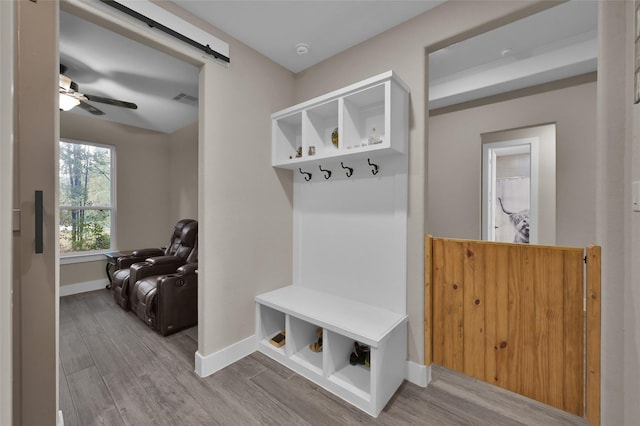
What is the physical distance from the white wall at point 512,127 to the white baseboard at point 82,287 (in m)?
4.85

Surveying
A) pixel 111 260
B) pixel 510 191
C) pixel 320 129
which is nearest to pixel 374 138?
pixel 320 129

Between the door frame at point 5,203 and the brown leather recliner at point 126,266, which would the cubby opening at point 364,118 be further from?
the brown leather recliner at point 126,266

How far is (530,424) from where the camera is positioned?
1.55m

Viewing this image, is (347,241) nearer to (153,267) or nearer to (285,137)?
(285,137)

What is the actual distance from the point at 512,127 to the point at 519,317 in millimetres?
2162

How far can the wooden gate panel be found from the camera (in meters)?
1.53

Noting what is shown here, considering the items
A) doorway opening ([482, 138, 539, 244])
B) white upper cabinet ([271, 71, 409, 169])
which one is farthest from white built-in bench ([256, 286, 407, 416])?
doorway opening ([482, 138, 539, 244])

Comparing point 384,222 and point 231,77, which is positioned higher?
point 231,77

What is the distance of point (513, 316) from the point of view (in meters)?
1.69

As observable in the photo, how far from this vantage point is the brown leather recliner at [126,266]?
3.27 m

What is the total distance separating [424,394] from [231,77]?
8.91 ft

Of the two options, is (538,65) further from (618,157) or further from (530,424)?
(530,424)

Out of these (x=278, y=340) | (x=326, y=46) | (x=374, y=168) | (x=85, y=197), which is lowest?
(x=278, y=340)

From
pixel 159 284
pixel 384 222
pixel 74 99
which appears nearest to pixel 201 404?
pixel 159 284
